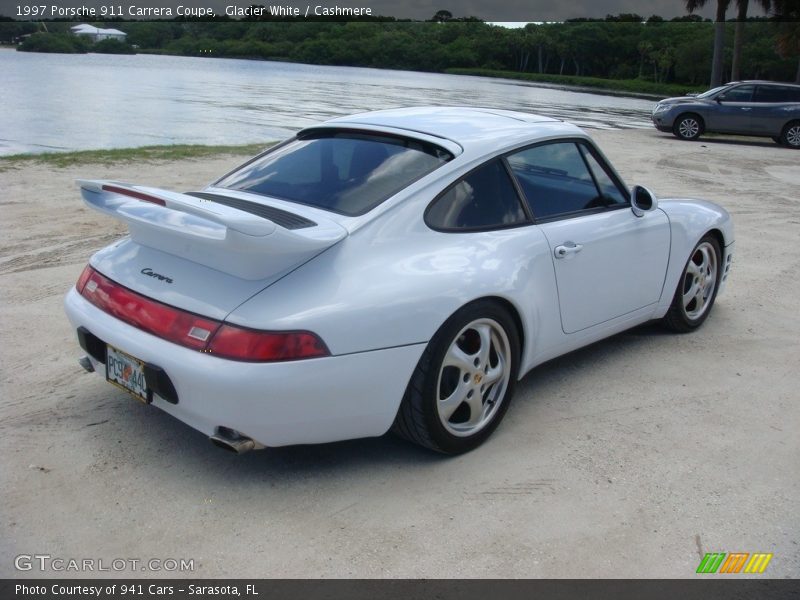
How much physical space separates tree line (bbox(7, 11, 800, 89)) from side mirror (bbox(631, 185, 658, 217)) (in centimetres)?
6678

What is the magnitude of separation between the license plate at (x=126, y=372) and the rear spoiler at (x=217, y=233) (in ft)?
1.53

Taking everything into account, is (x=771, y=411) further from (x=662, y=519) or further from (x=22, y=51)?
(x=22, y=51)

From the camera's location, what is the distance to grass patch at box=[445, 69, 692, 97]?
61.8 m

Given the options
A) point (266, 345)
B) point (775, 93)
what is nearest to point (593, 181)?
point (266, 345)

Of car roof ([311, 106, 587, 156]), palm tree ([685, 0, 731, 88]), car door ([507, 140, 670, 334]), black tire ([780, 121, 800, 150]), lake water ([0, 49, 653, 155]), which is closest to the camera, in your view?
car roof ([311, 106, 587, 156])

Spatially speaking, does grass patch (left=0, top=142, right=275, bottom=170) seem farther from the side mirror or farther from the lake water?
the side mirror

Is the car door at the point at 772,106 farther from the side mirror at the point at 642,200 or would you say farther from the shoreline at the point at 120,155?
the side mirror at the point at 642,200

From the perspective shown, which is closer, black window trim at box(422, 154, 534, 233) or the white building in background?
black window trim at box(422, 154, 534, 233)

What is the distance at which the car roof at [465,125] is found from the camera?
390 cm

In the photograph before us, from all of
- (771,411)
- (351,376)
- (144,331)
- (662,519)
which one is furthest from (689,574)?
(144,331)

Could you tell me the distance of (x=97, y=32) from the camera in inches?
2923

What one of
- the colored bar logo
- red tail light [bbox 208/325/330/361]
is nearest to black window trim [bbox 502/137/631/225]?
red tail light [bbox 208/325/330/361]

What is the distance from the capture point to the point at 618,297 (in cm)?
440

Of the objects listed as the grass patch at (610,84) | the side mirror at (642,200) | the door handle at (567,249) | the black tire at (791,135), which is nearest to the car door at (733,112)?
the black tire at (791,135)
